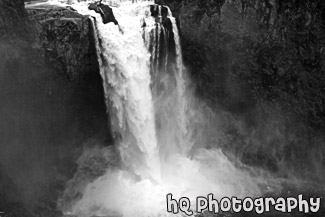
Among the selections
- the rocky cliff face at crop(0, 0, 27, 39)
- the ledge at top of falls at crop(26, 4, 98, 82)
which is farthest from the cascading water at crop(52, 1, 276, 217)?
the rocky cliff face at crop(0, 0, 27, 39)

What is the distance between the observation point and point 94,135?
18297 mm

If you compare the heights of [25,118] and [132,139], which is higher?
[25,118]

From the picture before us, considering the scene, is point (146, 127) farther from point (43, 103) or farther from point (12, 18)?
point (12, 18)

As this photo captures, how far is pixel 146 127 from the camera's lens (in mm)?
18188

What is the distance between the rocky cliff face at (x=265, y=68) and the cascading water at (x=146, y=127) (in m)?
1.34

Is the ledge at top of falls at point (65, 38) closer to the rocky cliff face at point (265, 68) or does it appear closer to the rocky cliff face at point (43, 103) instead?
the rocky cliff face at point (43, 103)

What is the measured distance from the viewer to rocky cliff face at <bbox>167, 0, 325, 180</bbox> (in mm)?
19125

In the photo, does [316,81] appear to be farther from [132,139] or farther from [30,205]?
[30,205]

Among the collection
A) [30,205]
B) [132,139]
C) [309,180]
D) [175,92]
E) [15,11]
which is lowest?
[309,180]

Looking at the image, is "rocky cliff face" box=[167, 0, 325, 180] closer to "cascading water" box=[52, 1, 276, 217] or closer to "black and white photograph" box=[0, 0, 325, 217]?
"black and white photograph" box=[0, 0, 325, 217]

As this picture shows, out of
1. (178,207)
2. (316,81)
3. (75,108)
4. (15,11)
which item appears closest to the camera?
(15,11)

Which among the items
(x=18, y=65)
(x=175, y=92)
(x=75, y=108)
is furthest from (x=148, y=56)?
(x=18, y=65)

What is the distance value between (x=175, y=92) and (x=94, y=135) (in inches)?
188

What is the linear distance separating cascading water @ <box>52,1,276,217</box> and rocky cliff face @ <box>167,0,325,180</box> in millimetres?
1338
